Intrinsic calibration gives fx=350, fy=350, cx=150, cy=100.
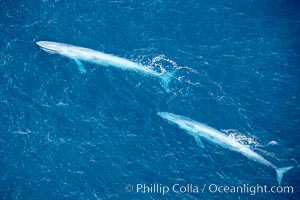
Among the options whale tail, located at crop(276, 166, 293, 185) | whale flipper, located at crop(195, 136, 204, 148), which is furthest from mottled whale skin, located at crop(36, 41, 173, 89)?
whale tail, located at crop(276, 166, 293, 185)

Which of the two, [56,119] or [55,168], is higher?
[56,119]

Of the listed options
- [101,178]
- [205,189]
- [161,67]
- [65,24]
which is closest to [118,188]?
[101,178]

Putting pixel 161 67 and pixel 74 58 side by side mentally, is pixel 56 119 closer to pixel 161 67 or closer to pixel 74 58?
pixel 74 58

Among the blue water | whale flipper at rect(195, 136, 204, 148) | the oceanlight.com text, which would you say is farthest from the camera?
whale flipper at rect(195, 136, 204, 148)

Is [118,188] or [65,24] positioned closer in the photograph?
[118,188]

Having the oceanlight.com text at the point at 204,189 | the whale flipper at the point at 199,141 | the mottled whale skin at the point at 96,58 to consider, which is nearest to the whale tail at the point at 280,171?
the oceanlight.com text at the point at 204,189

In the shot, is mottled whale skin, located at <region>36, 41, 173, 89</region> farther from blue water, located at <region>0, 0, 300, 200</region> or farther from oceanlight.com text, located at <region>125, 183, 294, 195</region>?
oceanlight.com text, located at <region>125, 183, 294, 195</region>

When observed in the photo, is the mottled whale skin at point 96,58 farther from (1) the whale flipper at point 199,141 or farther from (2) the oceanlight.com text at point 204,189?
(2) the oceanlight.com text at point 204,189
